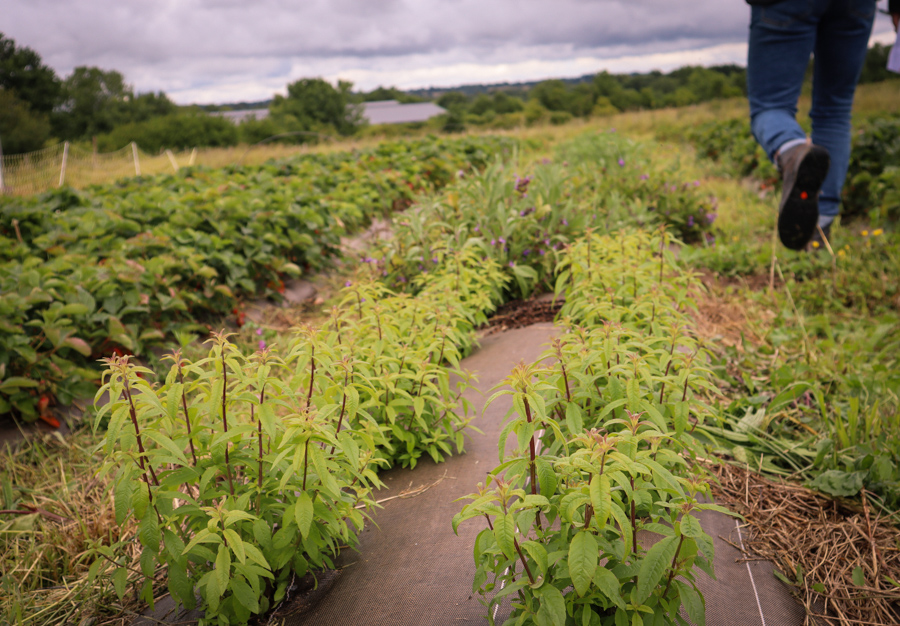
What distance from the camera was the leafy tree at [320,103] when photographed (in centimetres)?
4259

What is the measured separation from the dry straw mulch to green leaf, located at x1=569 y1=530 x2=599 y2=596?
0.80 metres

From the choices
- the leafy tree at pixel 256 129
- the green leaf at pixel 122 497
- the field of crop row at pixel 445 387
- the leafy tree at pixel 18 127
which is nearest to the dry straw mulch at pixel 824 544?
the field of crop row at pixel 445 387

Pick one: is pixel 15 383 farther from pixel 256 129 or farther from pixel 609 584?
pixel 256 129

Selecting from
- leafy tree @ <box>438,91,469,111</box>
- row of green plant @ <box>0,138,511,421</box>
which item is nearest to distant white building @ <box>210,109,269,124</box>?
leafy tree @ <box>438,91,469,111</box>

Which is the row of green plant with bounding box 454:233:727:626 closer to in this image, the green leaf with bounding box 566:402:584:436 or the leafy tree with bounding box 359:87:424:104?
the green leaf with bounding box 566:402:584:436

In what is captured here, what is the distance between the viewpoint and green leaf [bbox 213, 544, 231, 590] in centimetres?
106

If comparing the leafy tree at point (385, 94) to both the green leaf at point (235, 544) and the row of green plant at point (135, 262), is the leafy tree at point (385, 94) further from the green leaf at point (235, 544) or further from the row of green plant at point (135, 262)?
the green leaf at point (235, 544)

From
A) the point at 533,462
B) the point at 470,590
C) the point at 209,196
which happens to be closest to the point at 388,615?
the point at 470,590

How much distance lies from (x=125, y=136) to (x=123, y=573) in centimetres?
3693

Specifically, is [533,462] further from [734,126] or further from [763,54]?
[734,126]

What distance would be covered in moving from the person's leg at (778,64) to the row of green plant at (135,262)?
267cm

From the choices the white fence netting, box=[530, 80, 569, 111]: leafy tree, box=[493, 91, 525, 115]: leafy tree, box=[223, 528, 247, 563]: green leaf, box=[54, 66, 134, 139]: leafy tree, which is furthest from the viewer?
box=[493, 91, 525, 115]: leafy tree

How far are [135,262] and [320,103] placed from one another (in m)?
44.7

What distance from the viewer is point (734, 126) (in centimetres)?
968
